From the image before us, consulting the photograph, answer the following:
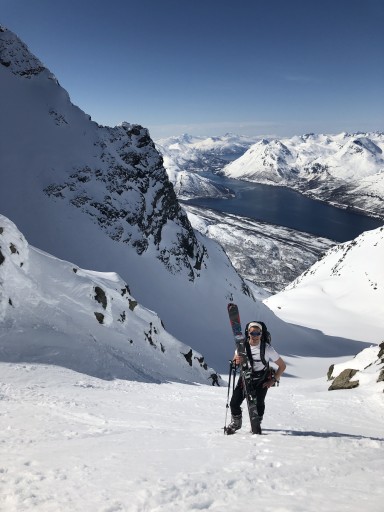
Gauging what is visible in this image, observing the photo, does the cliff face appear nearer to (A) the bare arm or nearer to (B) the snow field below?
(B) the snow field below

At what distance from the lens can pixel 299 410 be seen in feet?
46.9

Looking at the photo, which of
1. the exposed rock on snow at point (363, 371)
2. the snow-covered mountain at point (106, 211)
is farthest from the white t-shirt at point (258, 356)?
the snow-covered mountain at point (106, 211)

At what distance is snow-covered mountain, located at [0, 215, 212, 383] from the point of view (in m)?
18.4

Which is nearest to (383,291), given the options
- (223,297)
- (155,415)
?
(223,297)

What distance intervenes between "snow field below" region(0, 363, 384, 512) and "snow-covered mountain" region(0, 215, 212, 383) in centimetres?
594

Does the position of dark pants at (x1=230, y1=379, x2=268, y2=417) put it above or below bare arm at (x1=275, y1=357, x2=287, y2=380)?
below

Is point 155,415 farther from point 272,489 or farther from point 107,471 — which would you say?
point 272,489

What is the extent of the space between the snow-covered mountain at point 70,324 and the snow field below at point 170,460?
5.94 m

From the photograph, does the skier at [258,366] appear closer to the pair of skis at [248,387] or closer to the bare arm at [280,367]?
the bare arm at [280,367]

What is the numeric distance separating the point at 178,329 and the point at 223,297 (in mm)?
16520

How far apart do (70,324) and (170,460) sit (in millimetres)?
16538

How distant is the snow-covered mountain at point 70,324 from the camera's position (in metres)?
18.4

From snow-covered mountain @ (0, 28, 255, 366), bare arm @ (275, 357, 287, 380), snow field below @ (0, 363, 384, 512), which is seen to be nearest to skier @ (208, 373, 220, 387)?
snow-covered mountain @ (0, 28, 255, 366)

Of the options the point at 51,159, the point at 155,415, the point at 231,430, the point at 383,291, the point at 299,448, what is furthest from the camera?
the point at 383,291
